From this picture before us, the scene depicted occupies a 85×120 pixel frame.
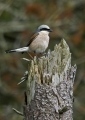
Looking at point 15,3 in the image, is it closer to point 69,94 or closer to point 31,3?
point 31,3

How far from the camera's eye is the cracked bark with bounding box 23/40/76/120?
16.5 feet

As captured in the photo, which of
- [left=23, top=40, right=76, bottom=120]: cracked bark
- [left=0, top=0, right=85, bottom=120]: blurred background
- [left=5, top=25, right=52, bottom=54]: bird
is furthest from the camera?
[left=0, top=0, right=85, bottom=120]: blurred background

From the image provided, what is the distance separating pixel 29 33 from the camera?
13.9m

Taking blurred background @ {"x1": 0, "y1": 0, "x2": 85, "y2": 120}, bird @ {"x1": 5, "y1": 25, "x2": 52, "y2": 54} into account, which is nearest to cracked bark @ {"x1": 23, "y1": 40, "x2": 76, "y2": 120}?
bird @ {"x1": 5, "y1": 25, "x2": 52, "y2": 54}

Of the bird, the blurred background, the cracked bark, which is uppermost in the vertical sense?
the blurred background

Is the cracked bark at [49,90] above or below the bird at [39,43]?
below

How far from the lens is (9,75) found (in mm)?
14781

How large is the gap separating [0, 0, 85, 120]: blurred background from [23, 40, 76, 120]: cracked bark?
21.0 feet

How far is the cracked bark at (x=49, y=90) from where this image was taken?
16.5 ft

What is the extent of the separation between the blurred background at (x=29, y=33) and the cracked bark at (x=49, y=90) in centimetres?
640

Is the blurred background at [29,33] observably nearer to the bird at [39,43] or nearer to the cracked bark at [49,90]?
the bird at [39,43]

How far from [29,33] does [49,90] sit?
8921mm

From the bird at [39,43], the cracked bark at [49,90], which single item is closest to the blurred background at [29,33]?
the bird at [39,43]

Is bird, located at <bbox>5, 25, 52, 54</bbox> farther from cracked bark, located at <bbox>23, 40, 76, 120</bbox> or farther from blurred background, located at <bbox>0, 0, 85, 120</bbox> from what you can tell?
blurred background, located at <bbox>0, 0, 85, 120</bbox>
